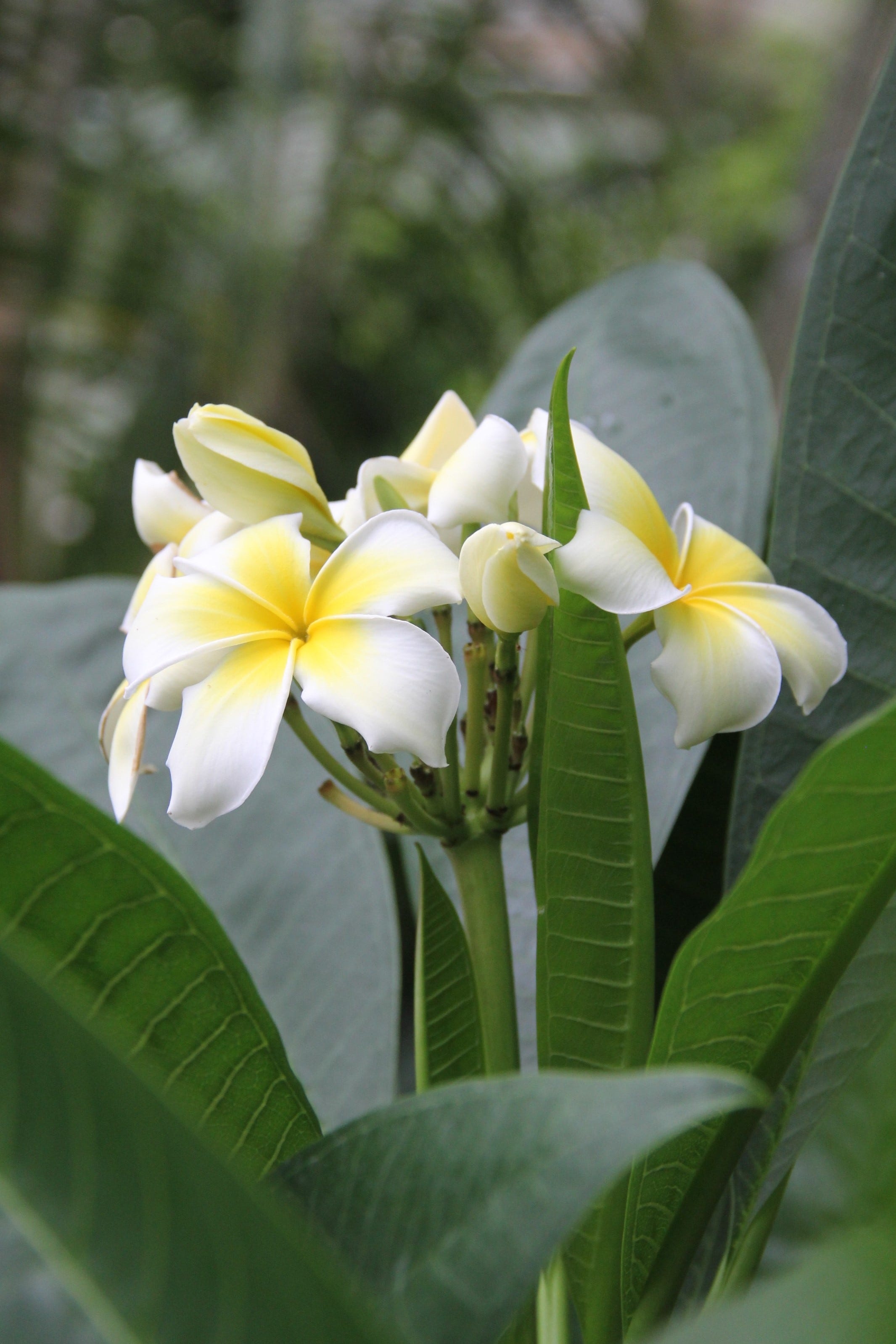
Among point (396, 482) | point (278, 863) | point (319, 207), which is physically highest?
point (319, 207)

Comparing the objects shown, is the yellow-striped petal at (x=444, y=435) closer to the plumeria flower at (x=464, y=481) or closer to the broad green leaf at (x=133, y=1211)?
the plumeria flower at (x=464, y=481)

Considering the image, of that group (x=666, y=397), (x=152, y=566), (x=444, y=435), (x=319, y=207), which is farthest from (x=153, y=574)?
(x=319, y=207)

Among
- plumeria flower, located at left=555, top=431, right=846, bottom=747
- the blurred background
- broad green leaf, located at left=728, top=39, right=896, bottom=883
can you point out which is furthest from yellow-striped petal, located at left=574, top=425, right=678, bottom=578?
the blurred background

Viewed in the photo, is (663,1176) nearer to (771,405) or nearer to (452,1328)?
(452,1328)

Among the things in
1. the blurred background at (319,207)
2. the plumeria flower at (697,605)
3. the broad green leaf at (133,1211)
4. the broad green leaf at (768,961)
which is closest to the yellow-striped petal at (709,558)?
the plumeria flower at (697,605)

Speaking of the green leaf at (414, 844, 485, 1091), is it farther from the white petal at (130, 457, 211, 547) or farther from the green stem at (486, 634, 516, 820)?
the white petal at (130, 457, 211, 547)

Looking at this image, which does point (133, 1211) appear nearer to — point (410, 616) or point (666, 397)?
point (410, 616)
